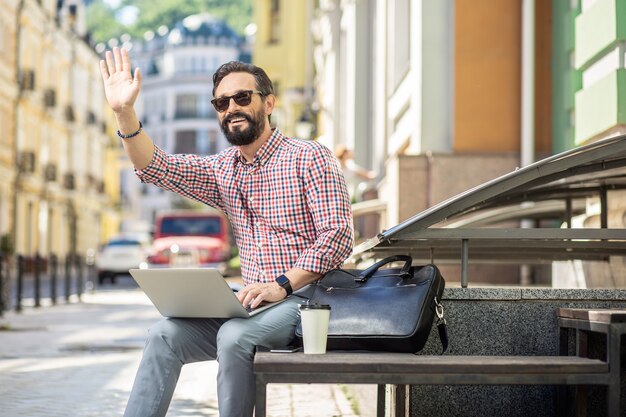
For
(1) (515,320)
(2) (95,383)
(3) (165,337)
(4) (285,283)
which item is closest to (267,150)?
(4) (285,283)

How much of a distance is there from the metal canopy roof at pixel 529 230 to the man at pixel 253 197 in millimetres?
299

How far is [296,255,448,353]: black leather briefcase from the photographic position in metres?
4.45

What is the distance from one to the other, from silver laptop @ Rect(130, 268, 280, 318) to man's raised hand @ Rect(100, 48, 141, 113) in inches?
28.9

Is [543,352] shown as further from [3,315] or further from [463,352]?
[3,315]

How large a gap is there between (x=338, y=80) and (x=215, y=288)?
21.8 metres

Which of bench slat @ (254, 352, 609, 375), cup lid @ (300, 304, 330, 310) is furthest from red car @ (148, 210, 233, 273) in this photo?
bench slat @ (254, 352, 609, 375)

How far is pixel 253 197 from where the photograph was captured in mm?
5148

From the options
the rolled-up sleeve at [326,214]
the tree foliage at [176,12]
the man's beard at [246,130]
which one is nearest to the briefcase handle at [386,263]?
the rolled-up sleeve at [326,214]

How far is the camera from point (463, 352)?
17.3 ft

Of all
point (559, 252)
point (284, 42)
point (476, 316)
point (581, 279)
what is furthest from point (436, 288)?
point (284, 42)

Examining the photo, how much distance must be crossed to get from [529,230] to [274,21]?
137 feet

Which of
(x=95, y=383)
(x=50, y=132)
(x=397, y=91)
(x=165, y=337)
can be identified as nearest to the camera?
(x=165, y=337)

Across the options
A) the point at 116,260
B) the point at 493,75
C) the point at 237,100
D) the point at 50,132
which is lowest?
the point at 116,260

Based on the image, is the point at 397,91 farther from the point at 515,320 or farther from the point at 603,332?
the point at 603,332
